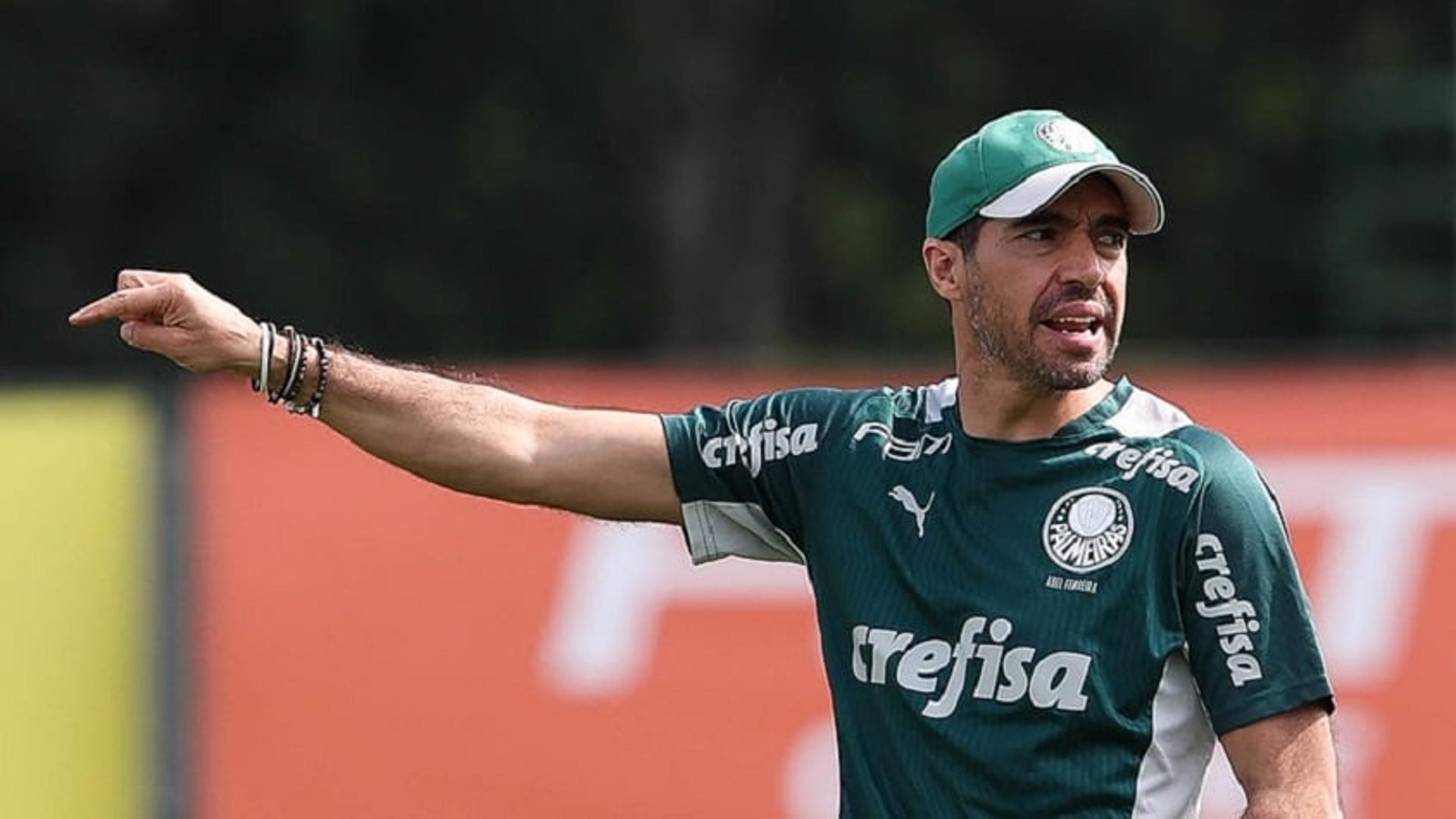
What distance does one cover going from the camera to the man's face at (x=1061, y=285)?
4734mm

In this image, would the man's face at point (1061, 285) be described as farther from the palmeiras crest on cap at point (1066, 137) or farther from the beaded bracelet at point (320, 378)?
the beaded bracelet at point (320, 378)

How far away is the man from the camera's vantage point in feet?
15.0

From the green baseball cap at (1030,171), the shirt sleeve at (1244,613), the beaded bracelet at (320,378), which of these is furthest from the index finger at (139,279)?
the shirt sleeve at (1244,613)

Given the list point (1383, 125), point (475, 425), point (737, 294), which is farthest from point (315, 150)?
point (475, 425)

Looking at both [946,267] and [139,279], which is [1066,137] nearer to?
[946,267]

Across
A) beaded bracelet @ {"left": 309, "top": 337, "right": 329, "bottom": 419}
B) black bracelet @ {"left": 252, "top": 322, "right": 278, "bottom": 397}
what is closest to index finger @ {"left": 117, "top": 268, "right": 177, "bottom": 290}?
black bracelet @ {"left": 252, "top": 322, "right": 278, "bottom": 397}

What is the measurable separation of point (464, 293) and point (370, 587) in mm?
13474

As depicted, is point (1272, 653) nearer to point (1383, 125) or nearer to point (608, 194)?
point (1383, 125)

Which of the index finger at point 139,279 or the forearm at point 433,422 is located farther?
the forearm at point 433,422

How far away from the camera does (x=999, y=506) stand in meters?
4.80

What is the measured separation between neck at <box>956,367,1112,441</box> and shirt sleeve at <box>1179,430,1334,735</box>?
12.4 inches

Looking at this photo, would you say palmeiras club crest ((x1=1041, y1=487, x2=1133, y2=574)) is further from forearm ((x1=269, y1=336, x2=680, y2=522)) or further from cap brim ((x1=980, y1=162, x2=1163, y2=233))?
forearm ((x1=269, y1=336, x2=680, y2=522))

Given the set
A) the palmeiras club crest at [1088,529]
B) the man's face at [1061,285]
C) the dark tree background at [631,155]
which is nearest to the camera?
the palmeiras club crest at [1088,529]

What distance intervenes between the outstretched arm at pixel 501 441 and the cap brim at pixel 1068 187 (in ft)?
2.68
